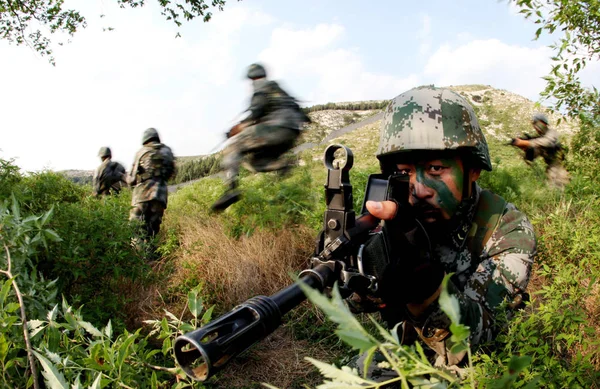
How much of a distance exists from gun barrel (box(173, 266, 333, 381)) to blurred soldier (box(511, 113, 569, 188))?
5.99m

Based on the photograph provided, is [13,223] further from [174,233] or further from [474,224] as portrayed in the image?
[174,233]

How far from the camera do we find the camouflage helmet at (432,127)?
216 cm

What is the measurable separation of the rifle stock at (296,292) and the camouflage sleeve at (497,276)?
1.76ft

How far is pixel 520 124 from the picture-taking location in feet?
28.0

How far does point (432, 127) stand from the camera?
2.19 metres

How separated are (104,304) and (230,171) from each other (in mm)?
1882

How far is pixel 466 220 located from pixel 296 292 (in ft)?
5.09

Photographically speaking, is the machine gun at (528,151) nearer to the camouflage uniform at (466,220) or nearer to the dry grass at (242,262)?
the dry grass at (242,262)

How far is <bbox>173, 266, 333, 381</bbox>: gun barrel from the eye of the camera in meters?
0.75

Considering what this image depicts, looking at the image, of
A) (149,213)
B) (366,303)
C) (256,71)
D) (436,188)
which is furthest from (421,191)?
(149,213)

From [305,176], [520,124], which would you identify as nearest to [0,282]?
[305,176]

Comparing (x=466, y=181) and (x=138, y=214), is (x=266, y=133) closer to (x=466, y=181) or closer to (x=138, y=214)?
(x=466, y=181)

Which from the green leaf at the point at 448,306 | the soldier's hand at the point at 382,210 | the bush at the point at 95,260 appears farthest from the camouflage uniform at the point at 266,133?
the green leaf at the point at 448,306

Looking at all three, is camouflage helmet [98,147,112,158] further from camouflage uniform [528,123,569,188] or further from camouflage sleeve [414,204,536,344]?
camouflage sleeve [414,204,536,344]
